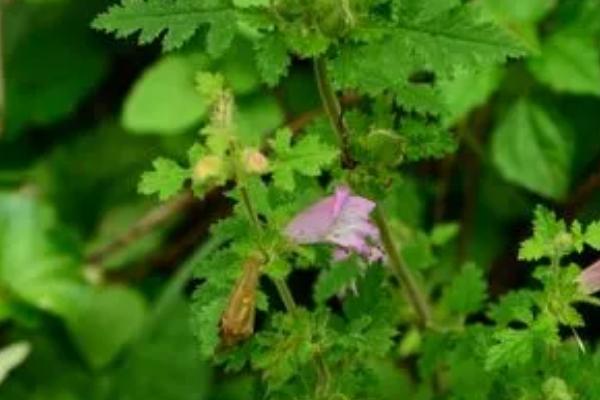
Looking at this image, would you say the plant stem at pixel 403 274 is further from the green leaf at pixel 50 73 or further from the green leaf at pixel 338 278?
the green leaf at pixel 50 73

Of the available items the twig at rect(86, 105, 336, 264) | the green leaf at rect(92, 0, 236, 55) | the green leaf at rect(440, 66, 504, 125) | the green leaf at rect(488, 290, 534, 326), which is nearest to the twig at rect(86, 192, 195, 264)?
the twig at rect(86, 105, 336, 264)

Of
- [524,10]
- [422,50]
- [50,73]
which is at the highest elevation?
[422,50]

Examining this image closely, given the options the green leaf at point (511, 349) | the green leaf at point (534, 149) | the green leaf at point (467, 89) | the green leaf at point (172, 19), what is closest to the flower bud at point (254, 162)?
the green leaf at point (172, 19)

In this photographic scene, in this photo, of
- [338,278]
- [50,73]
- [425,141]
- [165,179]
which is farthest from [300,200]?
[50,73]

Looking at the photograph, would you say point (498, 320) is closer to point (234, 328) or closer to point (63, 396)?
point (234, 328)

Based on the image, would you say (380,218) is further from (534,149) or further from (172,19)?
(534,149)

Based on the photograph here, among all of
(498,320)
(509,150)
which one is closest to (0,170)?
(509,150)
